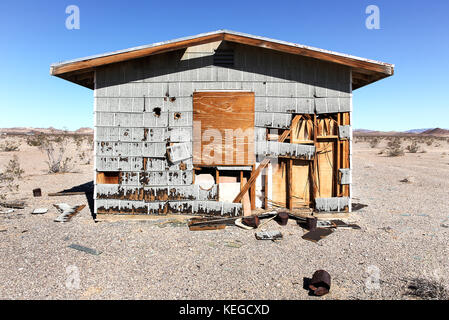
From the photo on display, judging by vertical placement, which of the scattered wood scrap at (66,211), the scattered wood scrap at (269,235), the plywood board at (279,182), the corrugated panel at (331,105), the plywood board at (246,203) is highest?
the corrugated panel at (331,105)

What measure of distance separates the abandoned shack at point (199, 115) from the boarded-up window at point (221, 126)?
3 cm

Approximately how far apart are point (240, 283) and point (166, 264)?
1.46 meters

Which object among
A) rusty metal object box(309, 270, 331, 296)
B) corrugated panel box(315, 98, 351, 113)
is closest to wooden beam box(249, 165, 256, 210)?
corrugated panel box(315, 98, 351, 113)

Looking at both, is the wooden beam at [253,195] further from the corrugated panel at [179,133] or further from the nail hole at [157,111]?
the nail hole at [157,111]

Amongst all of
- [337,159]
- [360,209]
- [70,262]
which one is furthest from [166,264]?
[360,209]

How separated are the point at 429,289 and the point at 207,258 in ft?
11.5

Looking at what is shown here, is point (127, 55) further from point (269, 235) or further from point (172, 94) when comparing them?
point (269, 235)

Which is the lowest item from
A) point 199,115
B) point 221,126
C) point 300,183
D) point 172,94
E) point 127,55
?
point 300,183

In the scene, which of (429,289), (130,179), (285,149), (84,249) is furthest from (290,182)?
(84,249)

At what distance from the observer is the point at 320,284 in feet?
12.8

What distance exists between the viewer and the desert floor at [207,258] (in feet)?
13.1

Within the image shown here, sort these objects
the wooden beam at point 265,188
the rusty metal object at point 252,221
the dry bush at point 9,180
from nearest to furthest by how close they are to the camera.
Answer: the rusty metal object at point 252,221 → the wooden beam at point 265,188 → the dry bush at point 9,180

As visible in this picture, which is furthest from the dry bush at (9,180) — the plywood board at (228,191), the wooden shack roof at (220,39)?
the plywood board at (228,191)

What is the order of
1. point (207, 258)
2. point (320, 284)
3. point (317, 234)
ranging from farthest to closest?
point (317, 234)
point (207, 258)
point (320, 284)
